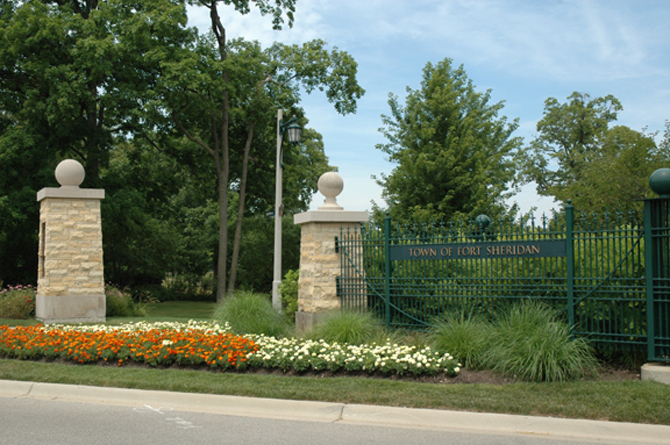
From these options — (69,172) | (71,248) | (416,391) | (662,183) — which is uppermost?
(69,172)

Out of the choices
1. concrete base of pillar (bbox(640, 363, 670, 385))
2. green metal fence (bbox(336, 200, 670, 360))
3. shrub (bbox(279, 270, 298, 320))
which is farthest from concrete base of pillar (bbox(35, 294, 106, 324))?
concrete base of pillar (bbox(640, 363, 670, 385))

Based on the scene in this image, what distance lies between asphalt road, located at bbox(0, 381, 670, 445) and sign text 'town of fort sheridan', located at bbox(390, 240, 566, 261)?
297cm

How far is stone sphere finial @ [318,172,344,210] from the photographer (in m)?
10.9

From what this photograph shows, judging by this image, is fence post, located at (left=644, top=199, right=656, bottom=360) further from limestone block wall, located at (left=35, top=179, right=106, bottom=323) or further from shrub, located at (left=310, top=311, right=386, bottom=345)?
limestone block wall, located at (left=35, top=179, right=106, bottom=323)

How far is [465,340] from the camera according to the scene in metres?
8.02

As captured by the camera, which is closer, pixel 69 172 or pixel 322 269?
pixel 322 269

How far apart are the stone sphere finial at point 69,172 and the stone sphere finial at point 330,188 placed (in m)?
7.13

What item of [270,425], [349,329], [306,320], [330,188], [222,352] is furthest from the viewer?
[330,188]

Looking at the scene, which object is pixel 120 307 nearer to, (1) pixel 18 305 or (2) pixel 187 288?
(1) pixel 18 305

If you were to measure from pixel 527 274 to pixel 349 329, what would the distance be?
110 inches

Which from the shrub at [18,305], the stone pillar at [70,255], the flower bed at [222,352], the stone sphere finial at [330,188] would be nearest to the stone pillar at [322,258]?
the stone sphere finial at [330,188]

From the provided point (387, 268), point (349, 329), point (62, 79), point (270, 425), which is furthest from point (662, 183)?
point (62, 79)

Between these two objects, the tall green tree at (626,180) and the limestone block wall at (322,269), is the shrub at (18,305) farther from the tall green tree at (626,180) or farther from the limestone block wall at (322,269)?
the tall green tree at (626,180)

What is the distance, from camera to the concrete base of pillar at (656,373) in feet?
23.0
